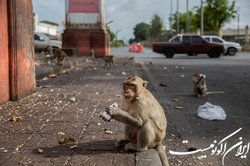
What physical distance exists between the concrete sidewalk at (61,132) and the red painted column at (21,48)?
10.7 inches

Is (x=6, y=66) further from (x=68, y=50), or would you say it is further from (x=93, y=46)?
(x=93, y=46)

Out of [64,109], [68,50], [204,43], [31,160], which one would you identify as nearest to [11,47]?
[64,109]

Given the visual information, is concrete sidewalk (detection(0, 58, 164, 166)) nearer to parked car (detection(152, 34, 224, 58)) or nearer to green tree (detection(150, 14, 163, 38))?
parked car (detection(152, 34, 224, 58))

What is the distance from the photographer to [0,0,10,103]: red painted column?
9.38 metres

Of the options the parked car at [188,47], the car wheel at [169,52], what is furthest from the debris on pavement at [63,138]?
the car wheel at [169,52]

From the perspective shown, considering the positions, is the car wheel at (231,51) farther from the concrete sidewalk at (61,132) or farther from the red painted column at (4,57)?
the red painted column at (4,57)

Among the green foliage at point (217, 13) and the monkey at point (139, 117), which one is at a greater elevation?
the green foliage at point (217, 13)

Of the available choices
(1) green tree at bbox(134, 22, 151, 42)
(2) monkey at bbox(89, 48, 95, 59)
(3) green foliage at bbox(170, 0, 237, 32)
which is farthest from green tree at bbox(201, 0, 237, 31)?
(1) green tree at bbox(134, 22, 151, 42)

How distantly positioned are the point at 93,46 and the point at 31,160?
24818 millimetres

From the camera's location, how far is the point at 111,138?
6.63 m

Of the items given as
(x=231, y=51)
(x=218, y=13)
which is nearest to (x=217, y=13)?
(x=218, y=13)

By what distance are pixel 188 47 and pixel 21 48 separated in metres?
29.4

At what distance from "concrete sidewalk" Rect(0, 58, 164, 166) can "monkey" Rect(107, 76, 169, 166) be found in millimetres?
123

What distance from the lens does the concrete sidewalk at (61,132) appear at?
218 inches
